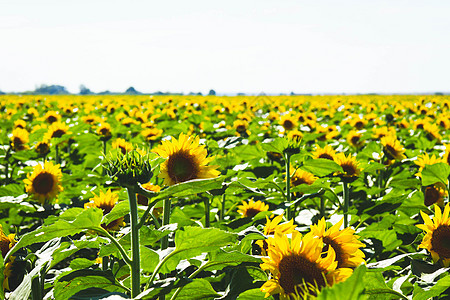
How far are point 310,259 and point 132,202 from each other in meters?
0.51

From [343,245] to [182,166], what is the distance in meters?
0.65

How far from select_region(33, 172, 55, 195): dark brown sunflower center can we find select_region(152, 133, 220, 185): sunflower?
1.59 meters

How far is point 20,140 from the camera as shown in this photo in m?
4.15

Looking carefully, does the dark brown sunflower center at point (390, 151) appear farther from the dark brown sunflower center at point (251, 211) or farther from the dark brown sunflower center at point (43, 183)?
the dark brown sunflower center at point (43, 183)

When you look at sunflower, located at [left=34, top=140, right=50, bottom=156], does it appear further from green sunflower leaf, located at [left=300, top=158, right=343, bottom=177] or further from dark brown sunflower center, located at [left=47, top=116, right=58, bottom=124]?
green sunflower leaf, located at [left=300, top=158, right=343, bottom=177]

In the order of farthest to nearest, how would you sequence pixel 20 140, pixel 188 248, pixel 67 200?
1. pixel 20 140
2. pixel 67 200
3. pixel 188 248

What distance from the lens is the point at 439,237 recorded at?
5.16 feet

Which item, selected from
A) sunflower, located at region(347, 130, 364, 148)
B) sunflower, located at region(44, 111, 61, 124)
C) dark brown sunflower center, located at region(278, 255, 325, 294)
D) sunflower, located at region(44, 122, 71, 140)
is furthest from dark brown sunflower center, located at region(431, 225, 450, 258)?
sunflower, located at region(44, 111, 61, 124)

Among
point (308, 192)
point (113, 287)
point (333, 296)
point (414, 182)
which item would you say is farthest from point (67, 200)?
point (333, 296)

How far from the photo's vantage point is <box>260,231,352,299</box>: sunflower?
1040mm

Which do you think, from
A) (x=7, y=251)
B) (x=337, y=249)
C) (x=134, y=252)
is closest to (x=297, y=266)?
(x=337, y=249)

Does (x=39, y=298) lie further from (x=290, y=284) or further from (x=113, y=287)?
(x=290, y=284)

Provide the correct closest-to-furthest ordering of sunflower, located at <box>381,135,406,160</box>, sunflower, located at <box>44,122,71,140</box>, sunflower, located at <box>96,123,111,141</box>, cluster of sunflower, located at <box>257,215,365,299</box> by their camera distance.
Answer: cluster of sunflower, located at <box>257,215,365,299</box>
sunflower, located at <box>381,135,406,160</box>
sunflower, located at <box>44,122,71,140</box>
sunflower, located at <box>96,123,111,141</box>

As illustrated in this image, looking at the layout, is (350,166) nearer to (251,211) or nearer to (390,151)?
(251,211)
